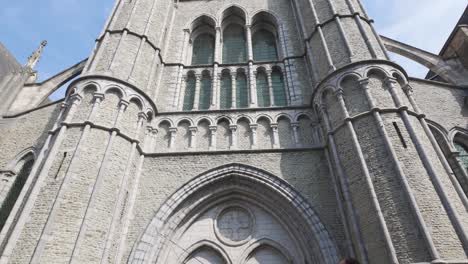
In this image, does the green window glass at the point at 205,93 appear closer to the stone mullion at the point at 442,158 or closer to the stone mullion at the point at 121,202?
the stone mullion at the point at 121,202

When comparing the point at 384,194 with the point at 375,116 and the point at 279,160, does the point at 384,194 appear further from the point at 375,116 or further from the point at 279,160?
the point at 279,160

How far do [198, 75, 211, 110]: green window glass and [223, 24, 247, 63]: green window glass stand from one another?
54.5 inches

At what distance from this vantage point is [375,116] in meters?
7.20

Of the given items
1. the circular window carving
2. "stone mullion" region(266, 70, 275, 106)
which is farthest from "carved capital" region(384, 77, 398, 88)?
the circular window carving

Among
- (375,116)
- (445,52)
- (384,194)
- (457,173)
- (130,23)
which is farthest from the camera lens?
(445,52)

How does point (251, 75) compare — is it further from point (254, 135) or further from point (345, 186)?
point (345, 186)

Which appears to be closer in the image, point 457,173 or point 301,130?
point 457,173

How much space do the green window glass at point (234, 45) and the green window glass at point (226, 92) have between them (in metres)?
1.18

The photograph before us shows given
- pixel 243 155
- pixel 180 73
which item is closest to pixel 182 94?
pixel 180 73

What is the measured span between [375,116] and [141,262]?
6.14 m

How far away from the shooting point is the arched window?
27.7 feet

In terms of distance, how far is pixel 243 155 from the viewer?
8.51 meters

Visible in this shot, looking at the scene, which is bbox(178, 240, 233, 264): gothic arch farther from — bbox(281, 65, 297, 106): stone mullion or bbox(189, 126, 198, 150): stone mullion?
bbox(281, 65, 297, 106): stone mullion

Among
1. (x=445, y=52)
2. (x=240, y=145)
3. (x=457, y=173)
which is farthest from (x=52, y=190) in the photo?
(x=445, y=52)
